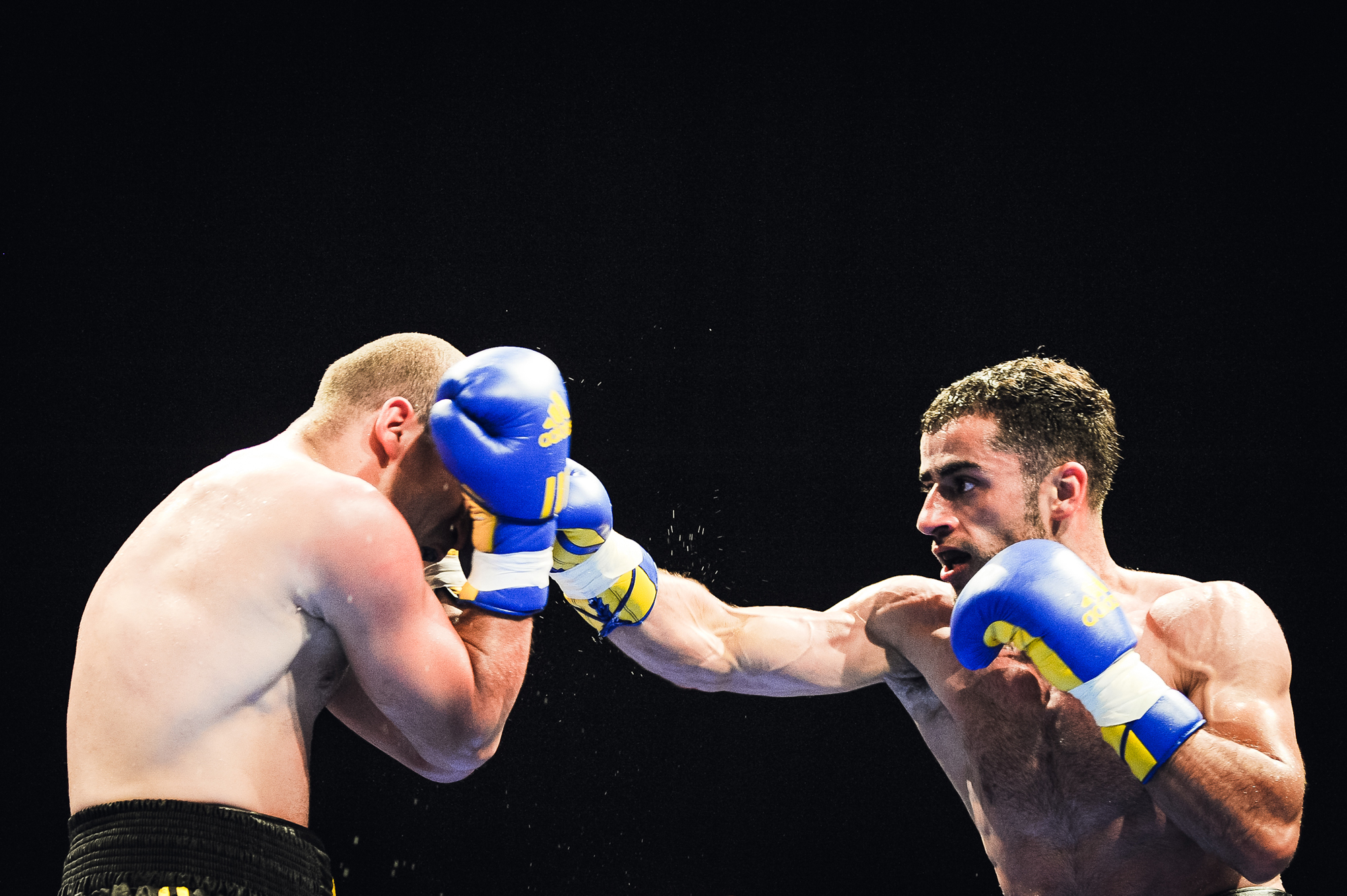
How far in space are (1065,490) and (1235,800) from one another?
772 mm

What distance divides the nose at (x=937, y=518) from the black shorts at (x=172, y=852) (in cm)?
149

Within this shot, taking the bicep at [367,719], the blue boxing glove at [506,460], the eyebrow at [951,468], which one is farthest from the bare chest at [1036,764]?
the bicep at [367,719]

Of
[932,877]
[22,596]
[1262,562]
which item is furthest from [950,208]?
[22,596]

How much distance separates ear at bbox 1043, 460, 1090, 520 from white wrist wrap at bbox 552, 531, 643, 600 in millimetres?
973

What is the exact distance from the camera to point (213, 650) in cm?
142

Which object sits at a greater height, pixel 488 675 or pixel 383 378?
pixel 383 378

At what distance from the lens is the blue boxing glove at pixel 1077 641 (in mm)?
1811

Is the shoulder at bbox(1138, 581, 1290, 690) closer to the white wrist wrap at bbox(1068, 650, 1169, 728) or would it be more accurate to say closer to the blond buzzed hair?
the white wrist wrap at bbox(1068, 650, 1169, 728)

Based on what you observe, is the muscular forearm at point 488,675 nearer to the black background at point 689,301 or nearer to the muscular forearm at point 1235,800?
the muscular forearm at point 1235,800

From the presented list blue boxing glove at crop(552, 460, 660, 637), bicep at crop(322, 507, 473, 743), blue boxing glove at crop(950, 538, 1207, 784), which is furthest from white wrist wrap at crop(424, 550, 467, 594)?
blue boxing glove at crop(950, 538, 1207, 784)

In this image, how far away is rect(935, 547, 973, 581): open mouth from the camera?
7.54 ft

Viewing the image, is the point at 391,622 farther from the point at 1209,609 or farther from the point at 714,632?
the point at 1209,609

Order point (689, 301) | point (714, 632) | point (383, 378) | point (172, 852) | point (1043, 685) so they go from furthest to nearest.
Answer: point (689, 301)
point (714, 632)
point (1043, 685)
point (383, 378)
point (172, 852)

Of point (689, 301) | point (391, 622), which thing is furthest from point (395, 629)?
point (689, 301)
